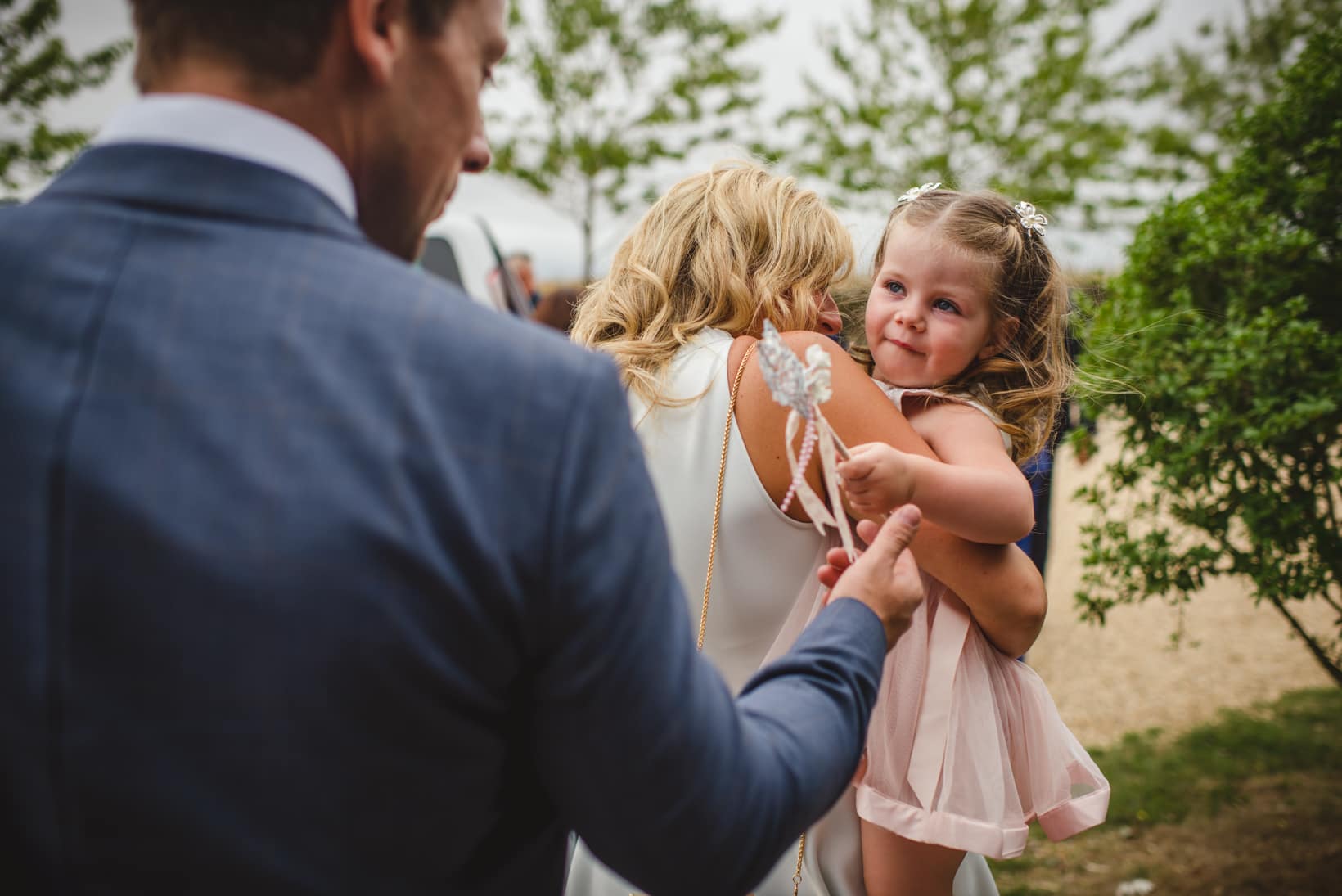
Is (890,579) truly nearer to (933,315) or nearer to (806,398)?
(806,398)

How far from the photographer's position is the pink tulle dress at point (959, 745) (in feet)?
5.90

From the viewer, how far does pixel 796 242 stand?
1.97 meters

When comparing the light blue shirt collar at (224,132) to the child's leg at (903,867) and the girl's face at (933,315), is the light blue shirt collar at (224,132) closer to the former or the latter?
the girl's face at (933,315)

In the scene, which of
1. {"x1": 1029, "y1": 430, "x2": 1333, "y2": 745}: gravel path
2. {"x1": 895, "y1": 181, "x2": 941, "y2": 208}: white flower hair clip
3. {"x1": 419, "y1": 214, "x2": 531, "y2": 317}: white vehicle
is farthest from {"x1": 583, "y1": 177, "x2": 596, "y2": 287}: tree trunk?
{"x1": 895, "y1": 181, "x2": 941, "y2": 208}: white flower hair clip

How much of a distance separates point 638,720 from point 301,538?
360 millimetres

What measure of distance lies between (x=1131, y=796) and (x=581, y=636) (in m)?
4.72

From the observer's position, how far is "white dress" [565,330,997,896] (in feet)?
5.93

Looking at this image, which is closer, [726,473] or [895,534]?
[895,534]

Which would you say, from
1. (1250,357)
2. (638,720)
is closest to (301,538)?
(638,720)

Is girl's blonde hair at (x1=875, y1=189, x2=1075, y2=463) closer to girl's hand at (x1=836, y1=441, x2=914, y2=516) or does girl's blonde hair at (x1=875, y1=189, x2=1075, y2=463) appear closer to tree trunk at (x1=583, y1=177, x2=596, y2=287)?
girl's hand at (x1=836, y1=441, x2=914, y2=516)

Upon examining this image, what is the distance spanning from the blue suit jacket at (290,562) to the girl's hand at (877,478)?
0.72 metres

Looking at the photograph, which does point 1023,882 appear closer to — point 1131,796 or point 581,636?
point 1131,796

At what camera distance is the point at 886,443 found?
175cm

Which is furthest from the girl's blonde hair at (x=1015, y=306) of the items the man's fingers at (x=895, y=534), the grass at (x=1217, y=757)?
the grass at (x=1217, y=757)
